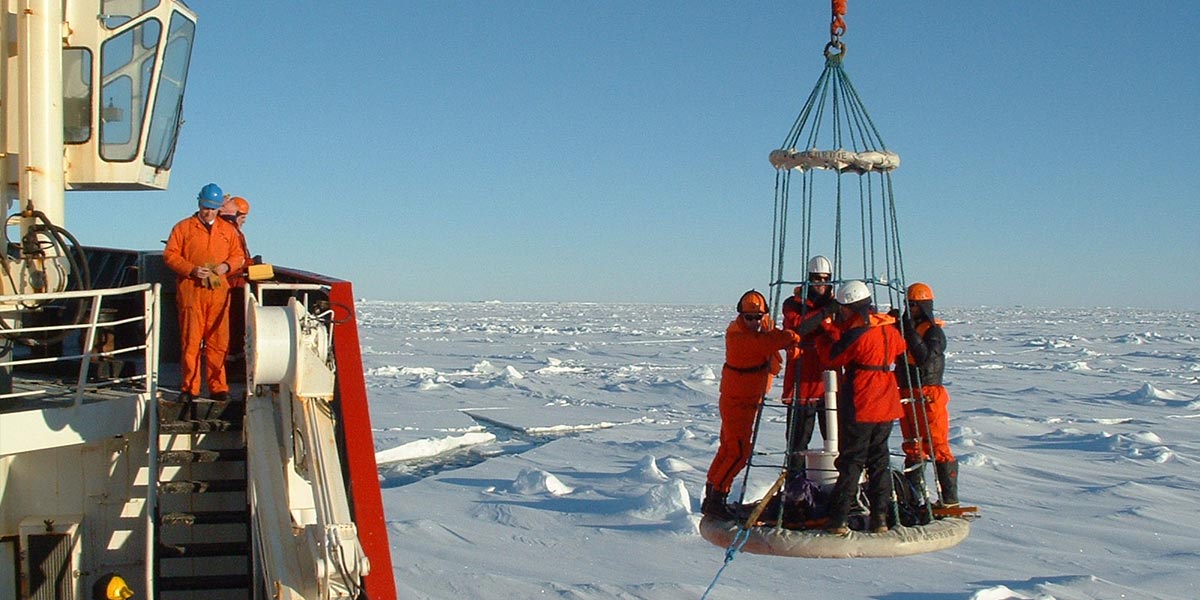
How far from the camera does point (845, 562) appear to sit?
749 cm

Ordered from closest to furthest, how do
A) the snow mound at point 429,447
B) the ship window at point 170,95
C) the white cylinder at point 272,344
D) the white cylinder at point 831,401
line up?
the white cylinder at point 272,344 < the white cylinder at point 831,401 < the ship window at point 170,95 < the snow mound at point 429,447

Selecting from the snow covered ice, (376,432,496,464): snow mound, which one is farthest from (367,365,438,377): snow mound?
(376,432,496,464): snow mound

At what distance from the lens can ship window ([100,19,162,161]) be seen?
24.1 ft

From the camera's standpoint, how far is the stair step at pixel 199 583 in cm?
503

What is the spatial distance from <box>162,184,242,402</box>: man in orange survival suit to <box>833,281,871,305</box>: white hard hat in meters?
3.45

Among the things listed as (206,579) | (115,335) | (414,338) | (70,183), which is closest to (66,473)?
(206,579)

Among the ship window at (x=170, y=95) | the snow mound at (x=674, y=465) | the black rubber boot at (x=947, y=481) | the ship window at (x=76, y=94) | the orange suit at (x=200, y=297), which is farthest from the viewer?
the snow mound at (x=674, y=465)

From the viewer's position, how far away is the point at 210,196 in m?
6.04

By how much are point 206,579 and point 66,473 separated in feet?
3.58

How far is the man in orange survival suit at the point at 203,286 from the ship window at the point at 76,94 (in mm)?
1870

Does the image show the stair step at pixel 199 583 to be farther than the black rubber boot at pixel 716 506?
No

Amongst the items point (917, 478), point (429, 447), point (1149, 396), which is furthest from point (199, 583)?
point (1149, 396)

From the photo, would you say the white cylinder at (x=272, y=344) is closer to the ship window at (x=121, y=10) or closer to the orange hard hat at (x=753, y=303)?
the orange hard hat at (x=753, y=303)

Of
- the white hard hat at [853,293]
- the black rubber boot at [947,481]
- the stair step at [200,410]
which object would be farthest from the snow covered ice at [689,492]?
A: the white hard hat at [853,293]
